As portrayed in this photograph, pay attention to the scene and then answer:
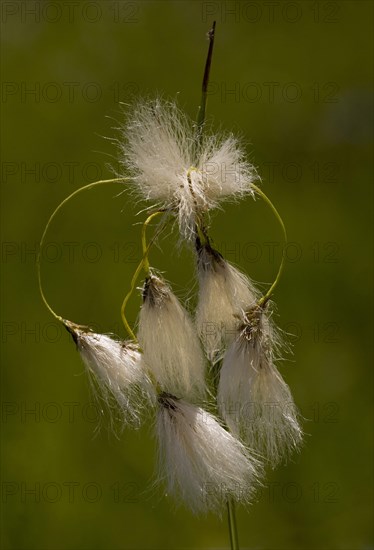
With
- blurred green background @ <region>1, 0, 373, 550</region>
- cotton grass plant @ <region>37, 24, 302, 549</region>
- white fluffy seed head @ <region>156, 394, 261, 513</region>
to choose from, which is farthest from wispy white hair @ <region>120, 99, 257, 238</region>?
blurred green background @ <region>1, 0, 373, 550</region>

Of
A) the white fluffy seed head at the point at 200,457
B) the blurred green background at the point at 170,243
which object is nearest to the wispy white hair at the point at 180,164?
the white fluffy seed head at the point at 200,457

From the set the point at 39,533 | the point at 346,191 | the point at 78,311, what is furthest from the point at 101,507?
the point at 346,191

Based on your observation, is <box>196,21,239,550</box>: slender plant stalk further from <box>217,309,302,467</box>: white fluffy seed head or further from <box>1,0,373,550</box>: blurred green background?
<box>1,0,373,550</box>: blurred green background

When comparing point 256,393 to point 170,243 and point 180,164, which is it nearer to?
point 180,164

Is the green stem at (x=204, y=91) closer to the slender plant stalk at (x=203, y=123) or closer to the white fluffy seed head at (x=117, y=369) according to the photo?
the slender plant stalk at (x=203, y=123)

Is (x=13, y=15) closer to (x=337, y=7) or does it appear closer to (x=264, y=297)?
(x=337, y=7)

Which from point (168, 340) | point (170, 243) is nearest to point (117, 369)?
point (168, 340)
